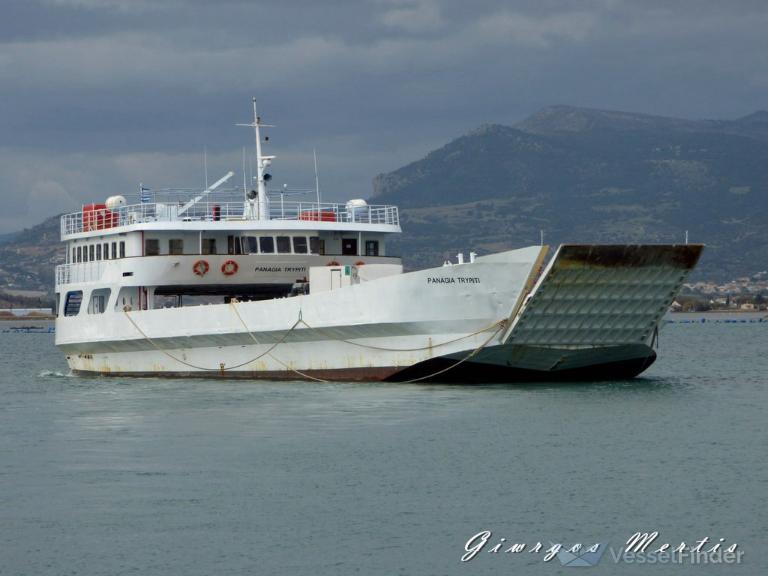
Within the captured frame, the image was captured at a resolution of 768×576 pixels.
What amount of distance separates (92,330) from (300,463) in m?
17.8

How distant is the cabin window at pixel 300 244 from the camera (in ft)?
119

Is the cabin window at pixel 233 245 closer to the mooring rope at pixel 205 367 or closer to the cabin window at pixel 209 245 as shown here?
the cabin window at pixel 209 245

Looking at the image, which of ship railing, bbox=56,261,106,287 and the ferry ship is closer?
the ferry ship

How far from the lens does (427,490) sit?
19.9 metres

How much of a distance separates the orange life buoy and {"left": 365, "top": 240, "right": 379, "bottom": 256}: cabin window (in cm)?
457

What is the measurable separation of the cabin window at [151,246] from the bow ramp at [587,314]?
9202mm

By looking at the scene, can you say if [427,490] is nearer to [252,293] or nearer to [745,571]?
[745,571]

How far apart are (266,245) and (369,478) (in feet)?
53.1

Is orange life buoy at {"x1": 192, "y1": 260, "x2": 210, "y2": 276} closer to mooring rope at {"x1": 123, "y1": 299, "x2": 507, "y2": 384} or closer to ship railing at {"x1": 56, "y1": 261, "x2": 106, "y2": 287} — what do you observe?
mooring rope at {"x1": 123, "y1": 299, "x2": 507, "y2": 384}

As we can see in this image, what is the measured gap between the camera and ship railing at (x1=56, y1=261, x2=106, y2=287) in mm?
38531

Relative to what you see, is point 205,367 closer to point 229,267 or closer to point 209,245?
point 229,267

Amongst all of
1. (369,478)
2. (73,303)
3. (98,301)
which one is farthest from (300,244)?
(369,478)

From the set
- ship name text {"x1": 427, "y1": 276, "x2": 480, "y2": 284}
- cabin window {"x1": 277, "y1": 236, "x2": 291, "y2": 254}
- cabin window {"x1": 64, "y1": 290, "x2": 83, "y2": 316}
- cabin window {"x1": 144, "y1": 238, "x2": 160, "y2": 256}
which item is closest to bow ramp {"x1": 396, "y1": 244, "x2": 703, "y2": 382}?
ship name text {"x1": 427, "y1": 276, "x2": 480, "y2": 284}

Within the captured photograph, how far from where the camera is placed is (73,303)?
133 feet
